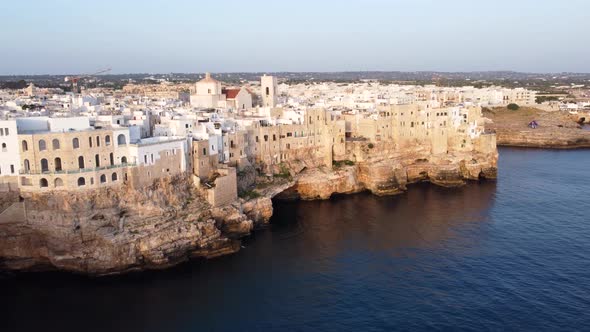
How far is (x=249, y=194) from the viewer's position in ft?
123

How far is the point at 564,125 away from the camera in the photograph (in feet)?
292

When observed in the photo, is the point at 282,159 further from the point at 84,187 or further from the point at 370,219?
the point at 84,187

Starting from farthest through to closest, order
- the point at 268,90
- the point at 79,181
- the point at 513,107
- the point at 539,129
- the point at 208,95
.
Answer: the point at 513,107 → the point at 539,129 → the point at 268,90 → the point at 208,95 → the point at 79,181

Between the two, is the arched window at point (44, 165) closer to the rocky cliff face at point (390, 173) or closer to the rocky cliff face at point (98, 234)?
the rocky cliff face at point (98, 234)

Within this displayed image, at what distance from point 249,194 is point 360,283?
12450mm

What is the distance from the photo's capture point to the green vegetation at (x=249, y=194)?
36969 millimetres

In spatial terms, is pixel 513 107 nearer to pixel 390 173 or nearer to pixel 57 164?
pixel 390 173

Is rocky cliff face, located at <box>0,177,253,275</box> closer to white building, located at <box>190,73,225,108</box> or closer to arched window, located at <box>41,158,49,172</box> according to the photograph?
arched window, located at <box>41,158,49,172</box>

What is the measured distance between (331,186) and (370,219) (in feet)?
21.8

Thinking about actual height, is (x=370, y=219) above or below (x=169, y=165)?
below

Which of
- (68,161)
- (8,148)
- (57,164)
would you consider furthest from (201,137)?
(8,148)

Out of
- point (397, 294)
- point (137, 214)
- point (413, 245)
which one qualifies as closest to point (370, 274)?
point (397, 294)

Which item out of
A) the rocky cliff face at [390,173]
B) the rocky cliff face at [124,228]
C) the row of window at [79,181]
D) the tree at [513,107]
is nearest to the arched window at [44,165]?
the row of window at [79,181]

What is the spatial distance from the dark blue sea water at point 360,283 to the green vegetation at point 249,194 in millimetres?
2554
